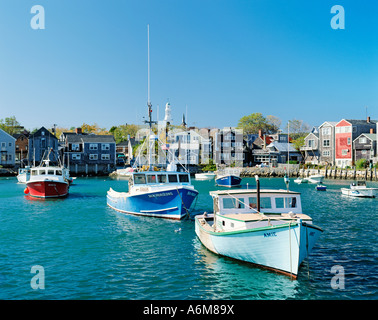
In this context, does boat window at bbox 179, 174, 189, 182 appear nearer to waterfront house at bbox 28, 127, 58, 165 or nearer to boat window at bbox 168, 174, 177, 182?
boat window at bbox 168, 174, 177, 182

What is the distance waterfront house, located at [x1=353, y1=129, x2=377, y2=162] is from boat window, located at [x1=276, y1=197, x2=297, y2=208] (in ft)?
257

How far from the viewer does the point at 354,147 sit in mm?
93750

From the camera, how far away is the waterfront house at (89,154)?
11306cm

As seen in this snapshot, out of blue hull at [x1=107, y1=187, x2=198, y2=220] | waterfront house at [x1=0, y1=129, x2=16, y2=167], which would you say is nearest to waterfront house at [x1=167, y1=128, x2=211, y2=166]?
Answer: waterfront house at [x1=0, y1=129, x2=16, y2=167]

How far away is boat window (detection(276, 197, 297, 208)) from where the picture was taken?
20750mm

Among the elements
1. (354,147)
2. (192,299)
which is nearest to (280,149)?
(354,147)

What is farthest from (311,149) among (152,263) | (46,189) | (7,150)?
(152,263)

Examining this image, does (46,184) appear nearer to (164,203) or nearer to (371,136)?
(164,203)

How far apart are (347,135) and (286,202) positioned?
82.6 metres

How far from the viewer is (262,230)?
1639 cm

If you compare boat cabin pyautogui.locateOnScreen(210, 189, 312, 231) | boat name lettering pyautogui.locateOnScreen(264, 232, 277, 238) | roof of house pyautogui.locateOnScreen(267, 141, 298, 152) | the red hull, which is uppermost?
roof of house pyautogui.locateOnScreen(267, 141, 298, 152)

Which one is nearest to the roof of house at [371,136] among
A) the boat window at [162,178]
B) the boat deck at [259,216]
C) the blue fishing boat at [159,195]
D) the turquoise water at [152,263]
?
the turquoise water at [152,263]

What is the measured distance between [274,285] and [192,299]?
11.5 feet
